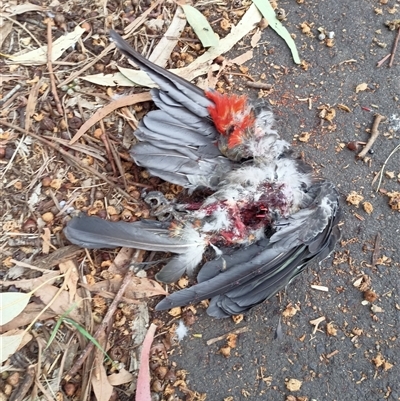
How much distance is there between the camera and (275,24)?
8.61ft

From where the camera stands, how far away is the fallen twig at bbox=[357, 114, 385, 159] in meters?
2.41

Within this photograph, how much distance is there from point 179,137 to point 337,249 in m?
0.84

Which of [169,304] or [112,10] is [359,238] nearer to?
[169,304]

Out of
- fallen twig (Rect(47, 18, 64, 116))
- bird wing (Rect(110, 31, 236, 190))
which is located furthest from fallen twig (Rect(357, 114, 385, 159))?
fallen twig (Rect(47, 18, 64, 116))

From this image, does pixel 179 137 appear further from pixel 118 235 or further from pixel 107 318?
pixel 107 318

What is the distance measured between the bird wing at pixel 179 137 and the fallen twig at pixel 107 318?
377mm

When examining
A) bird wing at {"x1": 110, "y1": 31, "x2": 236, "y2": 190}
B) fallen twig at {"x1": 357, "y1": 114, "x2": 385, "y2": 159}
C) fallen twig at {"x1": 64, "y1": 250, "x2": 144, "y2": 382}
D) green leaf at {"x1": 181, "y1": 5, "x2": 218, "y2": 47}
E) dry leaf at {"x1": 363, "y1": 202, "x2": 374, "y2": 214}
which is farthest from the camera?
green leaf at {"x1": 181, "y1": 5, "x2": 218, "y2": 47}

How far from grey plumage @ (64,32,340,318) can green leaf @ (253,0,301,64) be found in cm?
53

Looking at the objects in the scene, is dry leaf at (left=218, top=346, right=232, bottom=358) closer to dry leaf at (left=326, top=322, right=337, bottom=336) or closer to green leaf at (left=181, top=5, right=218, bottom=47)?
dry leaf at (left=326, top=322, right=337, bottom=336)

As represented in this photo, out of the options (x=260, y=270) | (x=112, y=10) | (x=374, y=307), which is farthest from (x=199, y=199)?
(x=112, y=10)

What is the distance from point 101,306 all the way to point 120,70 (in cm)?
109

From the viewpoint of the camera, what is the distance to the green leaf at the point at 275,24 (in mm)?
2584

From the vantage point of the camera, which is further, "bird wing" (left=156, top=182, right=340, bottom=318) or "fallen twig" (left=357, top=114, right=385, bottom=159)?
"fallen twig" (left=357, top=114, right=385, bottom=159)

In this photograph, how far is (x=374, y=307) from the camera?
85.1 inches
